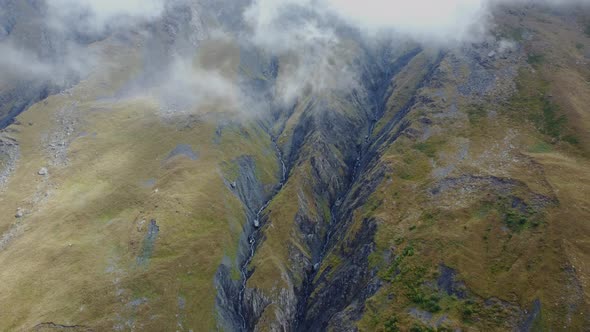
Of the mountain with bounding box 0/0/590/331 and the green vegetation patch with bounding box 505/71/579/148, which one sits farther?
the green vegetation patch with bounding box 505/71/579/148

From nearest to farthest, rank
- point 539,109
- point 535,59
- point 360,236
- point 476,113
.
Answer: point 360,236 < point 539,109 < point 476,113 < point 535,59

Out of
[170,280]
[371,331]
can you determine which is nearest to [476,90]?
[371,331]

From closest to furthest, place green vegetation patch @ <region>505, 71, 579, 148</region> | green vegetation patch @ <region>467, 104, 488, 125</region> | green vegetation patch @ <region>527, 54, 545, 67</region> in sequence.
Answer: green vegetation patch @ <region>505, 71, 579, 148</region> < green vegetation patch @ <region>467, 104, 488, 125</region> < green vegetation patch @ <region>527, 54, 545, 67</region>

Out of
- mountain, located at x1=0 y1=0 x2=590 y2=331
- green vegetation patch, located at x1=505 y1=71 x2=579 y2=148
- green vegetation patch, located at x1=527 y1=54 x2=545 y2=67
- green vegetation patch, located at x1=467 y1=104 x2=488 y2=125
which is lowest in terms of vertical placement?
mountain, located at x1=0 y1=0 x2=590 y2=331

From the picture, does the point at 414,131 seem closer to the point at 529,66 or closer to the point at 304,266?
the point at 529,66

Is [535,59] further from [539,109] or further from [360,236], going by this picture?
[360,236]

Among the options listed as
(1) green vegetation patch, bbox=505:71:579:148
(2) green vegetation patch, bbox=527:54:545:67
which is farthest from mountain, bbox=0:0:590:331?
(2) green vegetation patch, bbox=527:54:545:67

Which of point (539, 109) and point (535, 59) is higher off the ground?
point (535, 59)

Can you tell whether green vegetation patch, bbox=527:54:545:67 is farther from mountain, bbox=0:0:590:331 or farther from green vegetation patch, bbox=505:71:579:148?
green vegetation patch, bbox=505:71:579:148

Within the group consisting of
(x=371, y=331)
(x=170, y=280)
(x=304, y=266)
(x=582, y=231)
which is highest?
(x=582, y=231)

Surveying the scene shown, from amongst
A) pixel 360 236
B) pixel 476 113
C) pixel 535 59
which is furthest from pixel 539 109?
pixel 360 236

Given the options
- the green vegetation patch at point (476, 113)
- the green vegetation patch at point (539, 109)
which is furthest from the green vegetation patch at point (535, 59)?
the green vegetation patch at point (476, 113)
